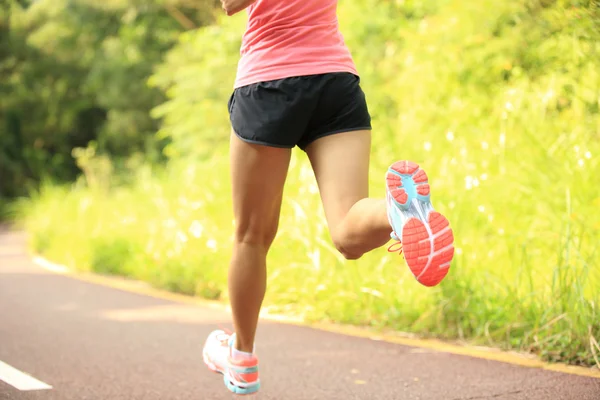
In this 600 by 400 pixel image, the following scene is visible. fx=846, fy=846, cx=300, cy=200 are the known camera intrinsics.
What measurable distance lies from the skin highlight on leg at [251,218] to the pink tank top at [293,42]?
29 cm

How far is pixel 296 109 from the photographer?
10.0 feet

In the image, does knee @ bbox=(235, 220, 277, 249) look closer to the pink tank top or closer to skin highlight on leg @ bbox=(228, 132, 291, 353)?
skin highlight on leg @ bbox=(228, 132, 291, 353)

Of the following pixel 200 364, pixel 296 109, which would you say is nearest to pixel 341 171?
pixel 296 109

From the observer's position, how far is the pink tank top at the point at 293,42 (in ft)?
10.2

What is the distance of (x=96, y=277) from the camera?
1025cm

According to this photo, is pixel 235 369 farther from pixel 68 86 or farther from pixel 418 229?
pixel 68 86

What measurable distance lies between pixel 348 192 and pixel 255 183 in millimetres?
360

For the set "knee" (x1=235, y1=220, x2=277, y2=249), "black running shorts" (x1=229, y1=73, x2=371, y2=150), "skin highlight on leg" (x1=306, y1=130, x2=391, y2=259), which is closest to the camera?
"skin highlight on leg" (x1=306, y1=130, x2=391, y2=259)

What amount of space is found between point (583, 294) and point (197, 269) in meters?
4.57

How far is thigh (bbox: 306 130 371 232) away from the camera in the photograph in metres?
3.06

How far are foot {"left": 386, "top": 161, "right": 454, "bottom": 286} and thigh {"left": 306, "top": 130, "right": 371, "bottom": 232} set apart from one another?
31cm

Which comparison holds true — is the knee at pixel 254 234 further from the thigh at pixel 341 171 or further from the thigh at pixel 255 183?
the thigh at pixel 341 171

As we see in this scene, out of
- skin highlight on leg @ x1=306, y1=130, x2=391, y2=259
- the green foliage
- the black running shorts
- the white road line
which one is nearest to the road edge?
skin highlight on leg @ x1=306, y1=130, x2=391, y2=259

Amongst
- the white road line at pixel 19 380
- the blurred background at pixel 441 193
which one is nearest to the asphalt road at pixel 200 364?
the white road line at pixel 19 380
